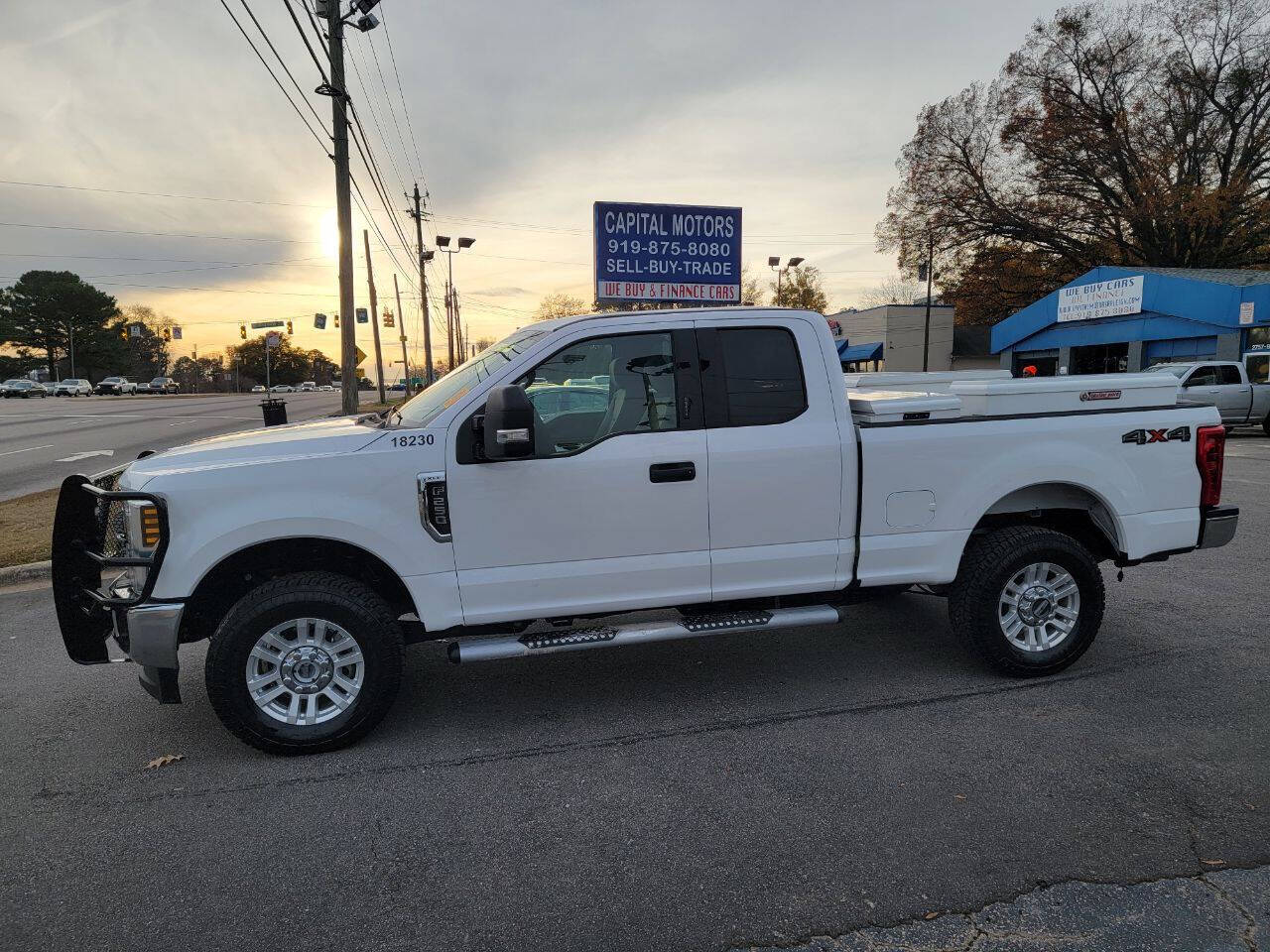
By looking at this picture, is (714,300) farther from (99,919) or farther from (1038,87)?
(1038,87)

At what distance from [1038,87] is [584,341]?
47.8 meters

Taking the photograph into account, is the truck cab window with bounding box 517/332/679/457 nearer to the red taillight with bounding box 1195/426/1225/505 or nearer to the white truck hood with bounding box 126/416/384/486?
the white truck hood with bounding box 126/416/384/486

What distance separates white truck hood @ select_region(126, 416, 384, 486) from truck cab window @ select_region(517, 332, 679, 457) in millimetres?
831

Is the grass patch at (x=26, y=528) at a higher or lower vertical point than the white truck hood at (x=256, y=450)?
lower

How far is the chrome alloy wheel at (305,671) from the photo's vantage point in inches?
146

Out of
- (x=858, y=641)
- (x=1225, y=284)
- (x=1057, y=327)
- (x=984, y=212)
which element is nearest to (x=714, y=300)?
(x=858, y=641)

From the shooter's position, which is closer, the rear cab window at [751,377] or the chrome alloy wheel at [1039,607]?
the rear cab window at [751,377]

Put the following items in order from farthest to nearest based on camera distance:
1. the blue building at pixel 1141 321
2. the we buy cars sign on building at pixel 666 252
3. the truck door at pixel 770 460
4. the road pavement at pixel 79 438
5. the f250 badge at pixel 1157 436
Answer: the blue building at pixel 1141 321 < the we buy cars sign on building at pixel 666 252 < the road pavement at pixel 79 438 < the f250 badge at pixel 1157 436 < the truck door at pixel 770 460

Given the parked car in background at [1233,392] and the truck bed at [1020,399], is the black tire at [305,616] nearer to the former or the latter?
the truck bed at [1020,399]

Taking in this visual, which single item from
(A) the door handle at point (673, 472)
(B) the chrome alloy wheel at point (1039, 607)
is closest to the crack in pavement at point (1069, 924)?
(B) the chrome alloy wheel at point (1039, 607)

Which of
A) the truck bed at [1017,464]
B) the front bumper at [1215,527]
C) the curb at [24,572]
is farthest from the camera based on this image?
the curb at [24,572]

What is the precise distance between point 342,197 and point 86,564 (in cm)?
1550

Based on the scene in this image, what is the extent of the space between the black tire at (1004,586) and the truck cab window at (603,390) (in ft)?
6.21

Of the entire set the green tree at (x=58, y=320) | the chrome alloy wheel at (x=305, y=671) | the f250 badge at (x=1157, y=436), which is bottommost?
the chrome alloy wheel at (x=305, y=671)
